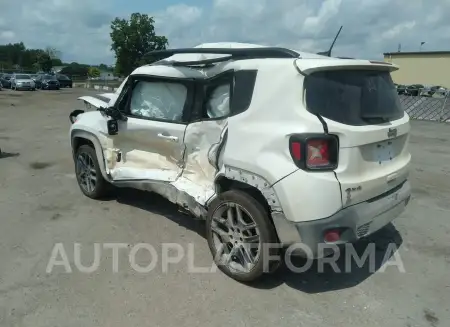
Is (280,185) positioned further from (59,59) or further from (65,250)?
(59,59)

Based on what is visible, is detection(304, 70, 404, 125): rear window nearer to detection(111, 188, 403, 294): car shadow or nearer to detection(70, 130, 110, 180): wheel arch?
detection(111, 188, 403, 294): car shadow

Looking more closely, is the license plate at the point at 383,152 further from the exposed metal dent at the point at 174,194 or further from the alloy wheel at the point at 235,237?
the exposed metal dent at the point at 174,194

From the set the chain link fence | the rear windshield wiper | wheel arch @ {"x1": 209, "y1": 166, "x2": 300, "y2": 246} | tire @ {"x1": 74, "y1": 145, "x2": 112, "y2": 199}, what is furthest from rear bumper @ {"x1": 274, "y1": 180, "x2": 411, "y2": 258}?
the chain link fence

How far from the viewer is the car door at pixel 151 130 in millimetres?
4277

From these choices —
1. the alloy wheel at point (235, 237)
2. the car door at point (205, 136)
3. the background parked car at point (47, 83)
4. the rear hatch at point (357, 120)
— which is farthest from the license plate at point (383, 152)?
the background parked car at point (47, 83)

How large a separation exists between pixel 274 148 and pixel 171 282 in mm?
1441

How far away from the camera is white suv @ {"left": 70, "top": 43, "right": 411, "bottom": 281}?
2.98 meters

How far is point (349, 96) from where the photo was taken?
3.17m

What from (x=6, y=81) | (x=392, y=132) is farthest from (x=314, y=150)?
(x=6, y=81)

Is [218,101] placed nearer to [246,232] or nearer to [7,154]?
[246,232]

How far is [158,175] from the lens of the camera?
4.46m

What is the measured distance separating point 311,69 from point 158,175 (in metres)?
2.12

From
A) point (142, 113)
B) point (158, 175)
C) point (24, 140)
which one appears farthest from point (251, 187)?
point (24, 140)

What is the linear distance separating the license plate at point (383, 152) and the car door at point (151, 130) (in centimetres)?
186
